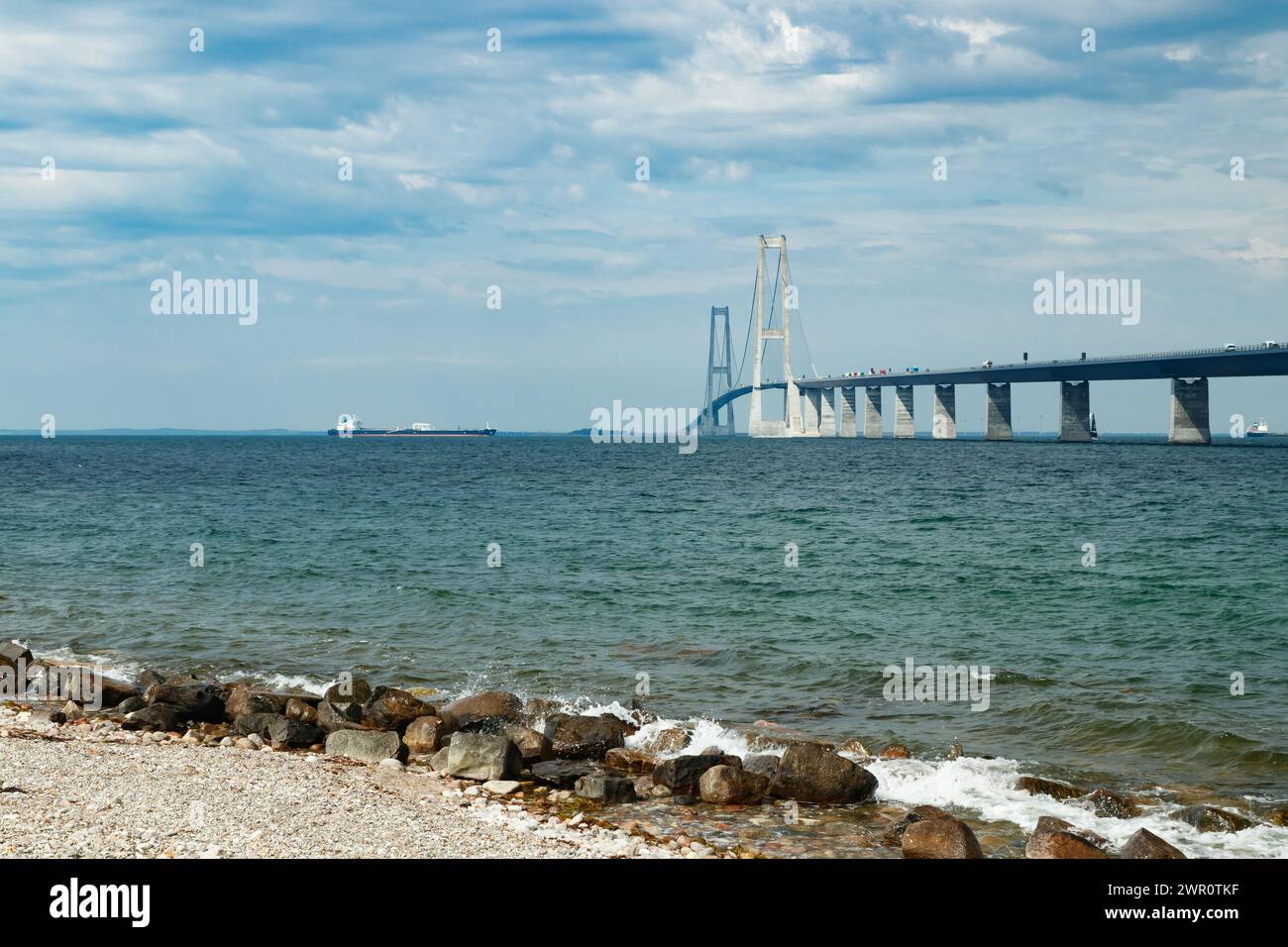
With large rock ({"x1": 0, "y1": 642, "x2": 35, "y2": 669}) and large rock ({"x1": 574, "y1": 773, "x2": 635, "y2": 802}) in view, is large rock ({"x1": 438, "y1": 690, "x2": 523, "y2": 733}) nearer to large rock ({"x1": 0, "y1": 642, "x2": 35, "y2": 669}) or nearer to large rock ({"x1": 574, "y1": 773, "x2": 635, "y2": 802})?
large rock ({"x1": 574, "y1": 773, "x2": 635, "y2": 802})

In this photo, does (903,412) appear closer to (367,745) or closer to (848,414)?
(848,414)

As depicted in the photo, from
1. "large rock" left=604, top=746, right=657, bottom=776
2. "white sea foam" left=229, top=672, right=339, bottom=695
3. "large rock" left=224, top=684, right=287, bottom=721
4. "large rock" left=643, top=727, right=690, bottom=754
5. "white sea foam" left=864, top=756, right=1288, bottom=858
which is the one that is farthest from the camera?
"white sea foam" left=229, top=672, right=339, bottom=695

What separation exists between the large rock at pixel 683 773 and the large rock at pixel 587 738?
1334 mm

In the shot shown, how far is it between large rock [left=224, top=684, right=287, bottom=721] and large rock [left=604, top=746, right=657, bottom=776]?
3.92m

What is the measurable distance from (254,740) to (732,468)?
65.3m

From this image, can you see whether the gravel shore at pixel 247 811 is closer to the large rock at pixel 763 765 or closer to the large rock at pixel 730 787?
the large rock at pixel 730 787

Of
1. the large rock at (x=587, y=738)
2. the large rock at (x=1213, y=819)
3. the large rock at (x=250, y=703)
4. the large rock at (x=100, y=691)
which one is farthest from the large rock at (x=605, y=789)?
the large rock at (x=100, y=691)

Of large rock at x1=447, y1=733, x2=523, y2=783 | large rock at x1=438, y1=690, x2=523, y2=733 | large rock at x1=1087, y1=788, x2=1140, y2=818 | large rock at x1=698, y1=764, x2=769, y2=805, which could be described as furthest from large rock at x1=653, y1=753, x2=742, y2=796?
large rock at x1=1087, y1=788, x2=1140, y2=818

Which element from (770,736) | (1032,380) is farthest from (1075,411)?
(770,736)

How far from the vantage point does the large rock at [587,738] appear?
1093 centimetres

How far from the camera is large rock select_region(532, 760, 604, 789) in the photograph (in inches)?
388

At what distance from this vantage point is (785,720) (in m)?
12.3
